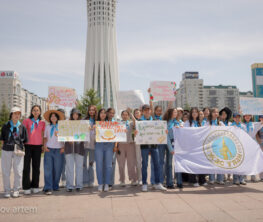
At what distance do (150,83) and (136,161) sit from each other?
Answer: 7.93 feet

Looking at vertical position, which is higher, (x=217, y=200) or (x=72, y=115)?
(x=72, y=115)

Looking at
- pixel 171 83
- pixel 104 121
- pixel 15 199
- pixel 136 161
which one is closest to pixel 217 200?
pixel 136 161

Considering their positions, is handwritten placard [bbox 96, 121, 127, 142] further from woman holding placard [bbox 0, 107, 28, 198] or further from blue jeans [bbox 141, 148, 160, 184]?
woman holding placard [bbox 0, 107, 28, 198]

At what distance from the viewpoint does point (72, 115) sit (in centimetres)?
608

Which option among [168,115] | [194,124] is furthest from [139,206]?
[194,124]

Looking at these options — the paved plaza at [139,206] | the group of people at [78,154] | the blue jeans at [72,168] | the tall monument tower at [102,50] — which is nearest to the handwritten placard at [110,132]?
the group of people at [78,154]

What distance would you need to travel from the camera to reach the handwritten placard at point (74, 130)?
18.8 ft

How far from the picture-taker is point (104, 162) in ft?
19.5

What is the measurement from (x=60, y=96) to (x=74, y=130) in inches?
73.1

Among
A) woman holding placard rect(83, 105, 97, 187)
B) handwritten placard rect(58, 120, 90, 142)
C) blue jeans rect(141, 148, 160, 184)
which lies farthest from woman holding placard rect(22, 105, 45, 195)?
blue jeans rect(141, 148, 160, 184)

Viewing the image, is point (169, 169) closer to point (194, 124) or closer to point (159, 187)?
point (159, 187)

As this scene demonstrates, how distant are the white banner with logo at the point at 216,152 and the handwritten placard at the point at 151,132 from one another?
0.39 m

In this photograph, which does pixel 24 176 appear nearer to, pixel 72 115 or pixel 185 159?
pixel 72 115

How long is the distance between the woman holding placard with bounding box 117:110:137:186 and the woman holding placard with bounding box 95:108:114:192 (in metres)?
0.44
